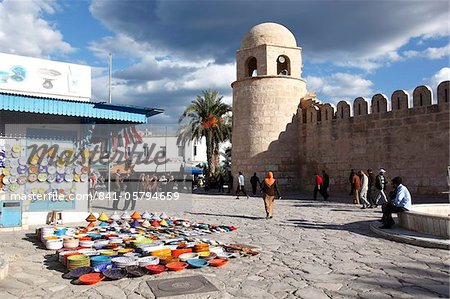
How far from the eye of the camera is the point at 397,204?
29.0ft

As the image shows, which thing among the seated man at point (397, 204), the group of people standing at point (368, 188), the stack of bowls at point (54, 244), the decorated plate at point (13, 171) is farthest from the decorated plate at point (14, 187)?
the group of people standing at point (368, 188)

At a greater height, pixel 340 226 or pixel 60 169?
pixel 60 169

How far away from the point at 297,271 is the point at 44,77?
31.6 ft

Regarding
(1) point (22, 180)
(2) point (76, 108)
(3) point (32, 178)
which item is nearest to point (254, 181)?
(2) point (76, 108)

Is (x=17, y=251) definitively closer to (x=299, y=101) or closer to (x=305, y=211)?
(x=305, y=211)

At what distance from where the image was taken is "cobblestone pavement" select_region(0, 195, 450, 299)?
4.79 meters

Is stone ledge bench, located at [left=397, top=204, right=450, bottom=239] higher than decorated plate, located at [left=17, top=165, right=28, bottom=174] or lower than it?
lower

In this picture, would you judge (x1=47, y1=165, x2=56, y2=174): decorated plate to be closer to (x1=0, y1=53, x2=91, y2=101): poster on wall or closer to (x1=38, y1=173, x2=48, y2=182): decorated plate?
(x1=38, y1=173, x2=48, y2=182): decorated plate

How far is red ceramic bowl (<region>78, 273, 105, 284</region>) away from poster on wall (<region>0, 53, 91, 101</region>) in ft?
25.7

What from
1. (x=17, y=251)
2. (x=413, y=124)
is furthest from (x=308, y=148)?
(x=17, y=251)

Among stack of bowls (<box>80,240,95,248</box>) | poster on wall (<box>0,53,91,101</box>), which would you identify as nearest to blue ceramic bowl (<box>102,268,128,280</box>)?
stack of bowls (<box>80,240,95,248</box>)

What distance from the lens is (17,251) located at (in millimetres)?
7266

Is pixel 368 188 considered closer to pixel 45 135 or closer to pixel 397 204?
pixel 397 204

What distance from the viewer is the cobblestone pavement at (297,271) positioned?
4785 mm
